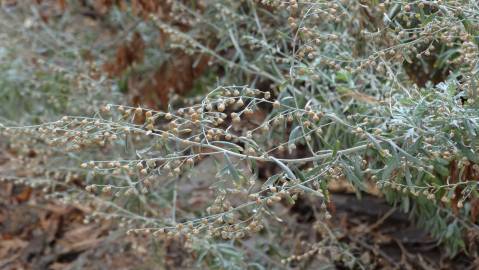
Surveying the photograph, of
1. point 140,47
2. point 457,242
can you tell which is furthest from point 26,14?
point 457,242

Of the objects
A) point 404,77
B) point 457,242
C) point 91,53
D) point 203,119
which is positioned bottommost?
point 457,242

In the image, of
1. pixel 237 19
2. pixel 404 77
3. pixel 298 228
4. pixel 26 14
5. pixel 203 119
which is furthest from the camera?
pixel 26 14

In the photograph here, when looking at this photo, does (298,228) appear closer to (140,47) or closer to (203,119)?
(140,47)

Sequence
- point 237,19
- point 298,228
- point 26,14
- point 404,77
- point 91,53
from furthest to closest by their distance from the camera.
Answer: point 26,14 < point 91,53 < point 298,228 < point 237,19 < point 404,77

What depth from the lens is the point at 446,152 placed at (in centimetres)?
203

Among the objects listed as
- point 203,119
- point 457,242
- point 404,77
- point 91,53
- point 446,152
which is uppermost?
point 203,119

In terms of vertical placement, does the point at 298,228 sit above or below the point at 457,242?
below

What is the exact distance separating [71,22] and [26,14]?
30 cm

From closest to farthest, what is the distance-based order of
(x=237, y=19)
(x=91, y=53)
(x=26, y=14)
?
(x=237, y=19)
(x=91, y=53)
(x=26, y=14)

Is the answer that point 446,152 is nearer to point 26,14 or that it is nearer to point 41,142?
point 41,142

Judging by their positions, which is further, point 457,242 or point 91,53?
point 91,53

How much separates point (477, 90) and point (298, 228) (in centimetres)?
203

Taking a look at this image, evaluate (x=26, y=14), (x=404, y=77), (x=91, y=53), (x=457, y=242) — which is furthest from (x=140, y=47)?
(x=457, y=242)

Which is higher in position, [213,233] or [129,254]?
[213,233]
